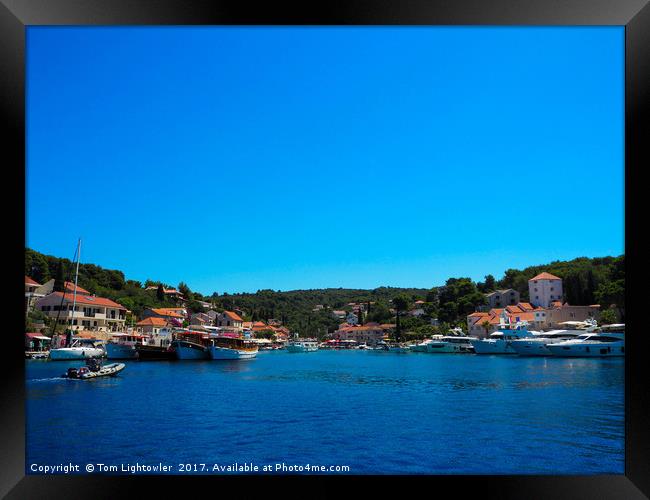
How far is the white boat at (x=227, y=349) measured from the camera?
2209 centimetres

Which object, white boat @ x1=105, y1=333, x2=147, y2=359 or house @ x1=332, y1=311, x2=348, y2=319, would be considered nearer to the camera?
white boat @ x1=105, y1=333, x2=147, y2=359

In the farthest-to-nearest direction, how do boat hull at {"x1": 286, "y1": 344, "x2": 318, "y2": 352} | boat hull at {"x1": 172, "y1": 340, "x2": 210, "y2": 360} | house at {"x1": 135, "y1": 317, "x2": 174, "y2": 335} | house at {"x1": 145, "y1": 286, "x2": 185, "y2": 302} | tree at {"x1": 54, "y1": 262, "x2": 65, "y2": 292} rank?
1. boat hull at {"x1": 286, "y1": 344, "x2": 318, "y2": 352}
2. house at {"x1": 145, "y1": 286, "x2": 185, "y2": 302}
3. house at {"x1": 135, "y1": 317, "x2": 174, "y2": 335}
4. boat hull at {"x1": 172, "y1": 340, "x2": 210, "y2": 360}
5. tree at {"x1": 54, "y1": 262, "x2": 65, "y2": 292}

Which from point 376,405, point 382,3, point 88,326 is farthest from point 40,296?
point 382,3

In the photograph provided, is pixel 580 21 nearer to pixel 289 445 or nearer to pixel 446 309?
pixel 289 445

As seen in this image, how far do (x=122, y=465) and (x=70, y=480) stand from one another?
2408 mm

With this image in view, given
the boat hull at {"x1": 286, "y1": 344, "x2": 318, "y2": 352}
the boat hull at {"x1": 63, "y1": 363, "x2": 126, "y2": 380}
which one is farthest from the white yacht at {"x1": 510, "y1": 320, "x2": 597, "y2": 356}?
the boat hull at {"x1": 63, "y1": 363, "x2": 126, "y2": 380}

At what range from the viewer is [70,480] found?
270 cm

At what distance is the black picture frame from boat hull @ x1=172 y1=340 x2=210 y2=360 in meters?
18.8

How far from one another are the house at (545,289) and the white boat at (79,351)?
70.1 feet

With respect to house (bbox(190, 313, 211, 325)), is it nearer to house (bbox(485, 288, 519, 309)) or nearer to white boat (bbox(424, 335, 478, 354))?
white boat (bbox(424, 335, 478, 354))

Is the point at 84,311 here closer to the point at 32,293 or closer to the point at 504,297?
the point at 32,293

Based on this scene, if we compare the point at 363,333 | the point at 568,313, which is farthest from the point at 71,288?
the point at 363,333

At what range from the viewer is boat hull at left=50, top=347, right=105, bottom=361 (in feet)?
56.2

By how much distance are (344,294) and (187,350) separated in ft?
96.2
